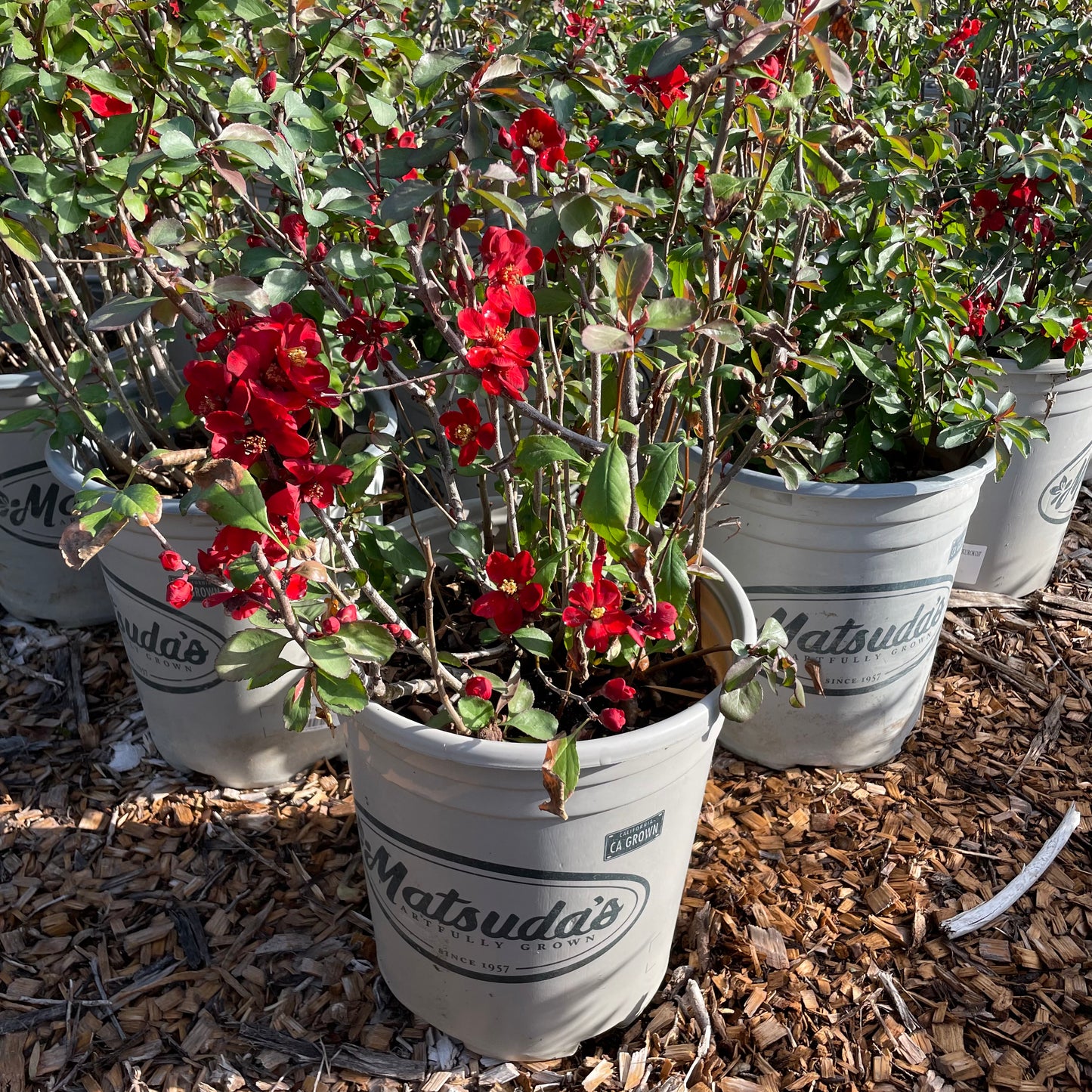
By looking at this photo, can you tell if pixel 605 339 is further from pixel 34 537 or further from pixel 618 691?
pixel 34 537

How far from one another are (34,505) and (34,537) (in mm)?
76

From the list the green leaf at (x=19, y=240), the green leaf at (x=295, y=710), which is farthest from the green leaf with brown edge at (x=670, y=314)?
the green leaf at (x=19, y=240)

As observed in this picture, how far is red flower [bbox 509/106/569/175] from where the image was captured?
0.90 meters

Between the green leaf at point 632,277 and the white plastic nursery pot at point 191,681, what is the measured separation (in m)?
0.85

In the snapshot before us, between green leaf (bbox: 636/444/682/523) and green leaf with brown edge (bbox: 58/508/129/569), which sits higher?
green leaf with brown edge (bbox: 58/508/129/569)

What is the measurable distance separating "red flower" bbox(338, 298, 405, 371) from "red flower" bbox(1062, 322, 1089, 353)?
4.79ft

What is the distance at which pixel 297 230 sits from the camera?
99 centimetres

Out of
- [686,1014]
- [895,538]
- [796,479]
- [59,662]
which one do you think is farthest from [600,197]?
[59,662]

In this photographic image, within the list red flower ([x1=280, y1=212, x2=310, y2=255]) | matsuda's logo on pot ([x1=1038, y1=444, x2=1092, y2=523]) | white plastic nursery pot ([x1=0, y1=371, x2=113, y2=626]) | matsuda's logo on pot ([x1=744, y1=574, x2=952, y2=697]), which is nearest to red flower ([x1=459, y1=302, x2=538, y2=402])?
red flower ([x1=280, y1=212, x2=310, y2=255])

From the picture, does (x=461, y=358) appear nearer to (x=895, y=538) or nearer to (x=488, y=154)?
(x=488, y=154)

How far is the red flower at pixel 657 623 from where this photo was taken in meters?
1.01

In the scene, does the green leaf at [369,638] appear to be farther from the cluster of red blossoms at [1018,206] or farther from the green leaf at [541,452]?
the cluster of red blossoms at [1018,206]

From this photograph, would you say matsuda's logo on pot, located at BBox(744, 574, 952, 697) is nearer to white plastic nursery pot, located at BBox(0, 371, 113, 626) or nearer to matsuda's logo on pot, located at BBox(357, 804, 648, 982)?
matsuda's logo on pot, located at BBox(357, 804, 648, 982)

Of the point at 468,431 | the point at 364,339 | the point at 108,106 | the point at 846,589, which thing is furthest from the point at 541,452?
the point at 846,589
